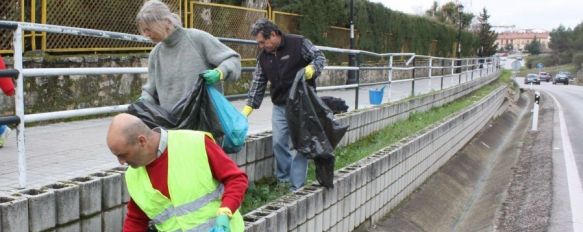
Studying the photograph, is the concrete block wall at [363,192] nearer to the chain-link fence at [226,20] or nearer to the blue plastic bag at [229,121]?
the blue plastic bag at [229,121]

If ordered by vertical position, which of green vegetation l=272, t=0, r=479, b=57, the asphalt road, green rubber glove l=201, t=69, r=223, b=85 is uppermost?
green vegetation l=272, t=0, r=479, b=57

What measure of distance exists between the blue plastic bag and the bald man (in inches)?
35.1

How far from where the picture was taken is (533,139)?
16.5 m

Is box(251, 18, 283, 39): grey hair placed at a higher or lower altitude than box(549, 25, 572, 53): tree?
lower

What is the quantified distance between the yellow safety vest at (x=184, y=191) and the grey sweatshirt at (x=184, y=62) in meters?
1.17

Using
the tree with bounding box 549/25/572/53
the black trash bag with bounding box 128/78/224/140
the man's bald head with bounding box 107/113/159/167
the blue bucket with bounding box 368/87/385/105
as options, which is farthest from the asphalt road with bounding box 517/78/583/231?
the tree with bounding box 549/25/572/53

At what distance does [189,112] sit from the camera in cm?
375

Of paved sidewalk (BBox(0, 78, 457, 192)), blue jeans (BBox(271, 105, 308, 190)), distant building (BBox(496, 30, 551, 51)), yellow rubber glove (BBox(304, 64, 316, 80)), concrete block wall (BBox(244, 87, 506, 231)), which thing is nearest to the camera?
paved sidewalk (BBox(0, 78, 457, 192))

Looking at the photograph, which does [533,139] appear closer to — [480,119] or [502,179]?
[480,119]

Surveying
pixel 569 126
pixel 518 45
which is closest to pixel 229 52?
pixel 569 126

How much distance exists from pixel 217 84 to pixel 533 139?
47.9 ft

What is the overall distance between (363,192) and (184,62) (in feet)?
10.3

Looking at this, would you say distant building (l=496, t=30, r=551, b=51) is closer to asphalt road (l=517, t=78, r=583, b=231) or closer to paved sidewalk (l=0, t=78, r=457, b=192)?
asphalt road (l=517, t=78, r=583, b=231)

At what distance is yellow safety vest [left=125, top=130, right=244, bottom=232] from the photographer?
2627 mm
